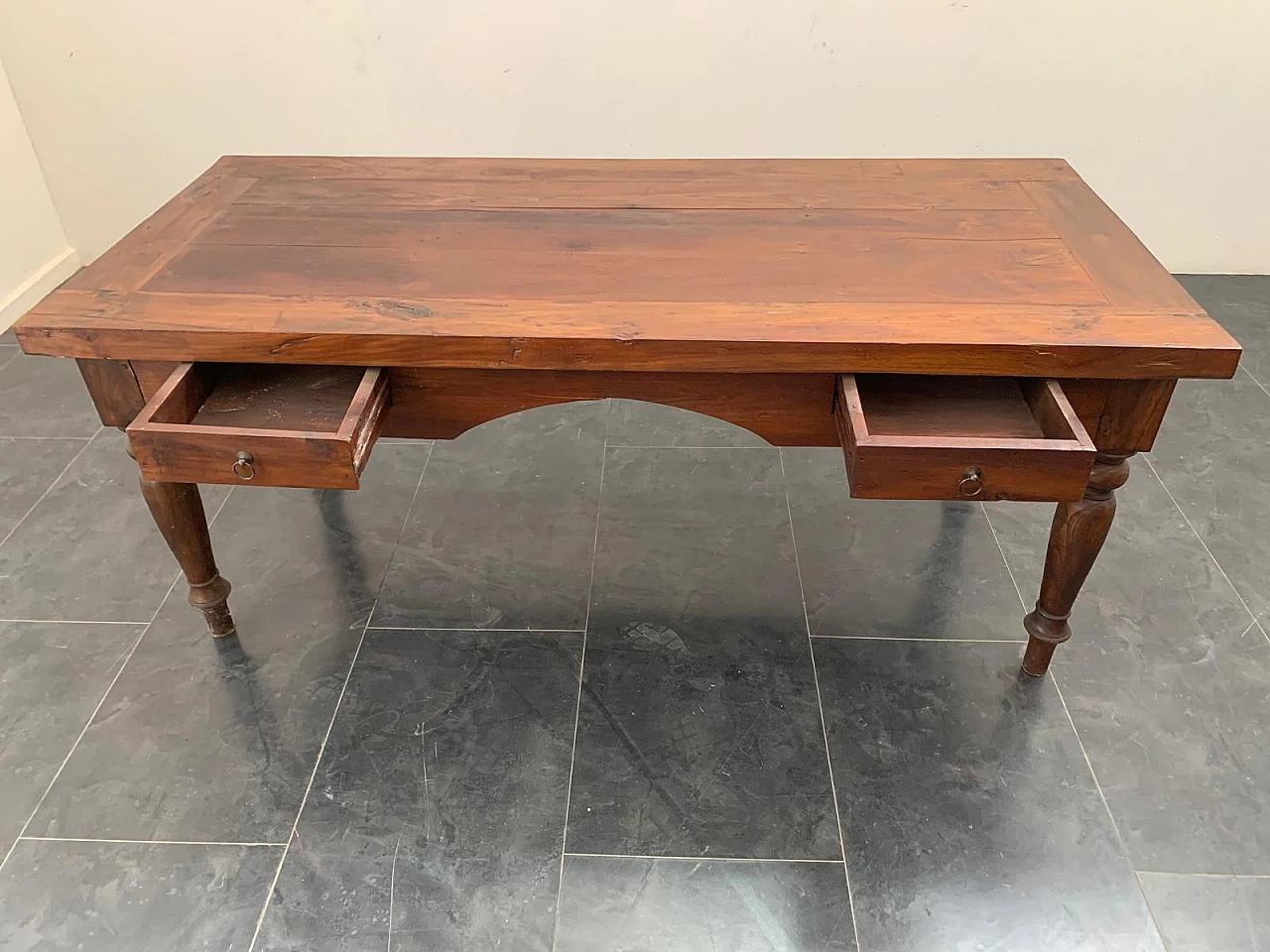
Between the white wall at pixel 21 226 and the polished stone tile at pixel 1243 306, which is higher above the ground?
the white wall at pixel 21 226

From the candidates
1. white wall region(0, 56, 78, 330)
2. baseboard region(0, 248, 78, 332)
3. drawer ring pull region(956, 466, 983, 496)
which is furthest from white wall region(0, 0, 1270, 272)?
drawer ring pull region(956, 466, 983, 496)

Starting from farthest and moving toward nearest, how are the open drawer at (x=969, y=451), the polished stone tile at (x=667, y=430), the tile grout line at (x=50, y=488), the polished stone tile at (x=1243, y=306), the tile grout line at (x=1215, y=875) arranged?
1. the polished stone tile at (x=1243, y=306)
2. the polished stone tile at (x=667, y=430)
3. the tile grout line at (x=50, y=488)
4. the tile grout line at (x=1215, y=875)
5. the open drawer at (x=969, y=451)

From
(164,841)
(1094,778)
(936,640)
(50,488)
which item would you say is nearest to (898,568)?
(936,640)

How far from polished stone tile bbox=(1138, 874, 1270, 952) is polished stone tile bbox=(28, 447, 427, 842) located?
3.80ft

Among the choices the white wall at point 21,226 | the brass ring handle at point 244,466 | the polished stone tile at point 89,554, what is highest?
the brass ring handle at point 244,466

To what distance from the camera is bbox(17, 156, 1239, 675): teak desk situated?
110 centimetres

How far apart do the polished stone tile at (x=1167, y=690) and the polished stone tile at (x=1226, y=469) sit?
1.8 inches

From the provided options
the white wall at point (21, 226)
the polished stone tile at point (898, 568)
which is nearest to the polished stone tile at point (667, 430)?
the polished stone tile at point (898, 568)

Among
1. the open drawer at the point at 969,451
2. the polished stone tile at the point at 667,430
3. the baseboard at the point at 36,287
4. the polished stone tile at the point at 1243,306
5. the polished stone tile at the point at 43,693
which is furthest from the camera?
the baseboard at the point at 36,287

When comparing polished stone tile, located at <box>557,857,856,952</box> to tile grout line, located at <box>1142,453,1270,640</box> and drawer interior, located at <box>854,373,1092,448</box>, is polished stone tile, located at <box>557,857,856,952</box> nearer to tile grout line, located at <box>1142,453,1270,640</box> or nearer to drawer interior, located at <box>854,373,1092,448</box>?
drawer interior, located at <box>854,373,1092,448</box>

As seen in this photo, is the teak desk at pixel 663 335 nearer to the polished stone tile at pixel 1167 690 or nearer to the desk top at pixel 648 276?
the desk top at pixel 648 276

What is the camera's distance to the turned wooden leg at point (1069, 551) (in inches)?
48.4

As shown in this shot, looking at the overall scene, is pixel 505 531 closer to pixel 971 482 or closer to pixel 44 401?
pixel 971 482

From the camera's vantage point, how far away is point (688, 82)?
2.34m
